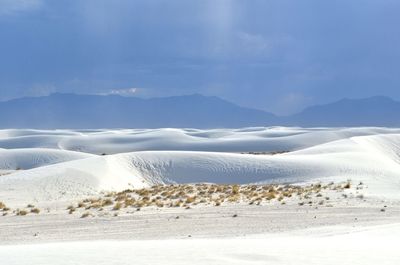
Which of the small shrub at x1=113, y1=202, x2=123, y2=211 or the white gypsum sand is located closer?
the white gypsum sand

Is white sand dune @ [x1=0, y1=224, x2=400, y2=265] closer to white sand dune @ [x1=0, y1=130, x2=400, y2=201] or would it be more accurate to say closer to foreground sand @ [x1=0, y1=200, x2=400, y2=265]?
foreground sand @ [x1=0, y1=200, x2=400, y2=265]

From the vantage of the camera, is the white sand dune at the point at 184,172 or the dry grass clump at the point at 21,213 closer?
the dry grass clump at the point at 21,213

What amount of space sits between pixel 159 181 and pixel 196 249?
2438cm

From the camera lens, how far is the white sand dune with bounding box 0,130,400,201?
1061 inches

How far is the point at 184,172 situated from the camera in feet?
119

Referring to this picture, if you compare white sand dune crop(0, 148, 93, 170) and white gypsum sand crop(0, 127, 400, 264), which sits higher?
white sand dune crop(0, 148, 93, 170)

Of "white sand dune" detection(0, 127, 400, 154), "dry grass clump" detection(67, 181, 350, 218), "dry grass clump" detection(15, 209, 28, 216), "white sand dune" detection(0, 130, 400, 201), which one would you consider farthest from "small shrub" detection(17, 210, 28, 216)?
"white sand dune" detection(0, 127, 400, 154)

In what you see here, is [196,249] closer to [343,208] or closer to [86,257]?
[86,257]

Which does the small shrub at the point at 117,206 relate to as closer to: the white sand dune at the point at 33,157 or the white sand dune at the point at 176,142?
the white sand dune at the point at 33,157

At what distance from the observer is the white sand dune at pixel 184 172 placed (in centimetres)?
2694

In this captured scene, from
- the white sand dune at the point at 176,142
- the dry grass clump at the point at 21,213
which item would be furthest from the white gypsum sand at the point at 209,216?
the white sand dune at the point at 176,142

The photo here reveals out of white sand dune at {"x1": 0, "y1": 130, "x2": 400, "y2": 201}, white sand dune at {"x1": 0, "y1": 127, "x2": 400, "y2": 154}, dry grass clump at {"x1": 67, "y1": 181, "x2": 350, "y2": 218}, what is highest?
white sand dune at {"x1": 0, "y1": 127, "x2": 400, "y2": 154}

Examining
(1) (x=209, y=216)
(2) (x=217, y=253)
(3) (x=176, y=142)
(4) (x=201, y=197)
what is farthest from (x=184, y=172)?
(3) (x=176, y=142)

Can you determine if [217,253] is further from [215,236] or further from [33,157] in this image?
[33,157]
